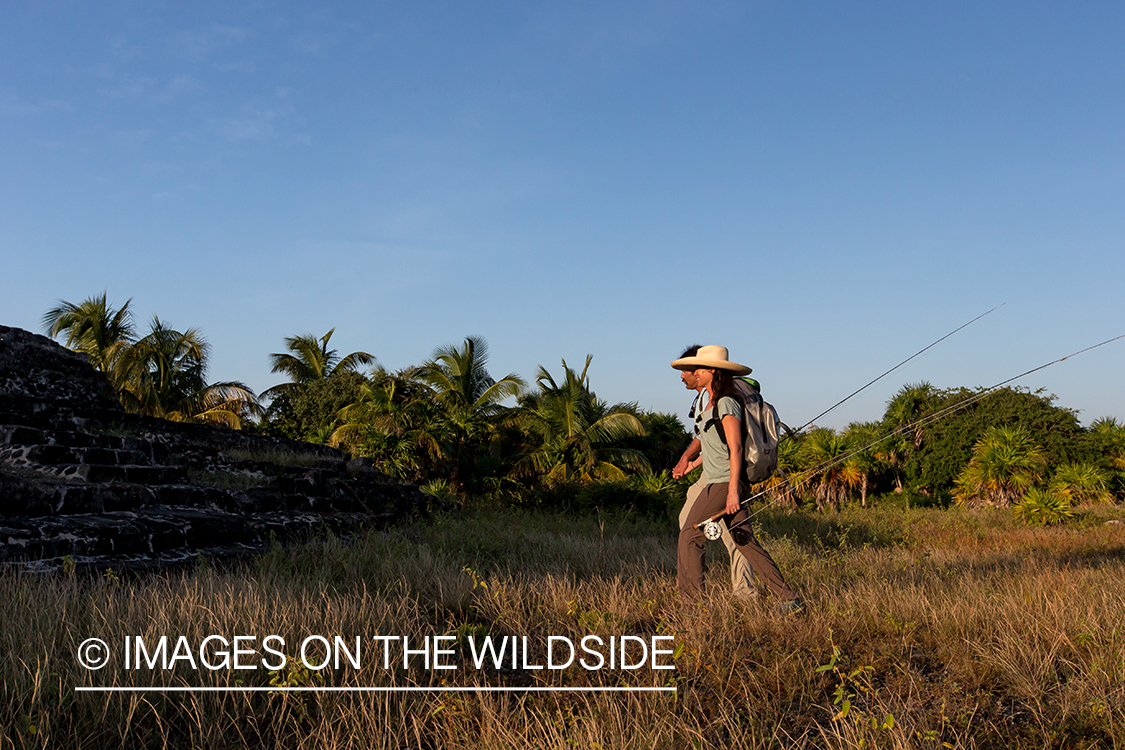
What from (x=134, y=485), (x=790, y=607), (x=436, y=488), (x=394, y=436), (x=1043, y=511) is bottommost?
(x=1043, y=511)

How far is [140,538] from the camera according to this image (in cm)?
693

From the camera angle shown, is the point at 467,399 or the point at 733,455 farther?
the point at 467,399

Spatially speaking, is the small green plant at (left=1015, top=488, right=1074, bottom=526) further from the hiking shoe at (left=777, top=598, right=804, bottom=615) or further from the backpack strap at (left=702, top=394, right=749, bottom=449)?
the backpack strap at (left=702, top=394, right=749, bottom=449)

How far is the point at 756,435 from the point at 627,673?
188 cm

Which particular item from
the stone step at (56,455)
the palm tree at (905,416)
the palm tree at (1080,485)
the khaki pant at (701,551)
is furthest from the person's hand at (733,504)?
the palm tree at (905,416)

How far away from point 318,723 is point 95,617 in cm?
178

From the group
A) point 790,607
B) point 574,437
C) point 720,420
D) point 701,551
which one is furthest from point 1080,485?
point 720,420

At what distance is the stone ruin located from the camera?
21.9ft

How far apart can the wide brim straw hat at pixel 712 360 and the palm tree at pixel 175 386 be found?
A: 847 inches

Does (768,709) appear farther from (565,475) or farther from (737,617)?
(565,475)

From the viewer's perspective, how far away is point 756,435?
4.68 m

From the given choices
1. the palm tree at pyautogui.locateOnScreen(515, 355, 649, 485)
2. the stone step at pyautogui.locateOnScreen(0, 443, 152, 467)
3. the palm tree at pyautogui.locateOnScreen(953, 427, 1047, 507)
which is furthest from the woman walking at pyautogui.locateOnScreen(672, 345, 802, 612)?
the palm tree at pyautogui.locateOnScreen(953, 427, 1047, 507)

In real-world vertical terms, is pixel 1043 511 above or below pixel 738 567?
below

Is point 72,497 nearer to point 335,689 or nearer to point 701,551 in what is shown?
point 335,689
